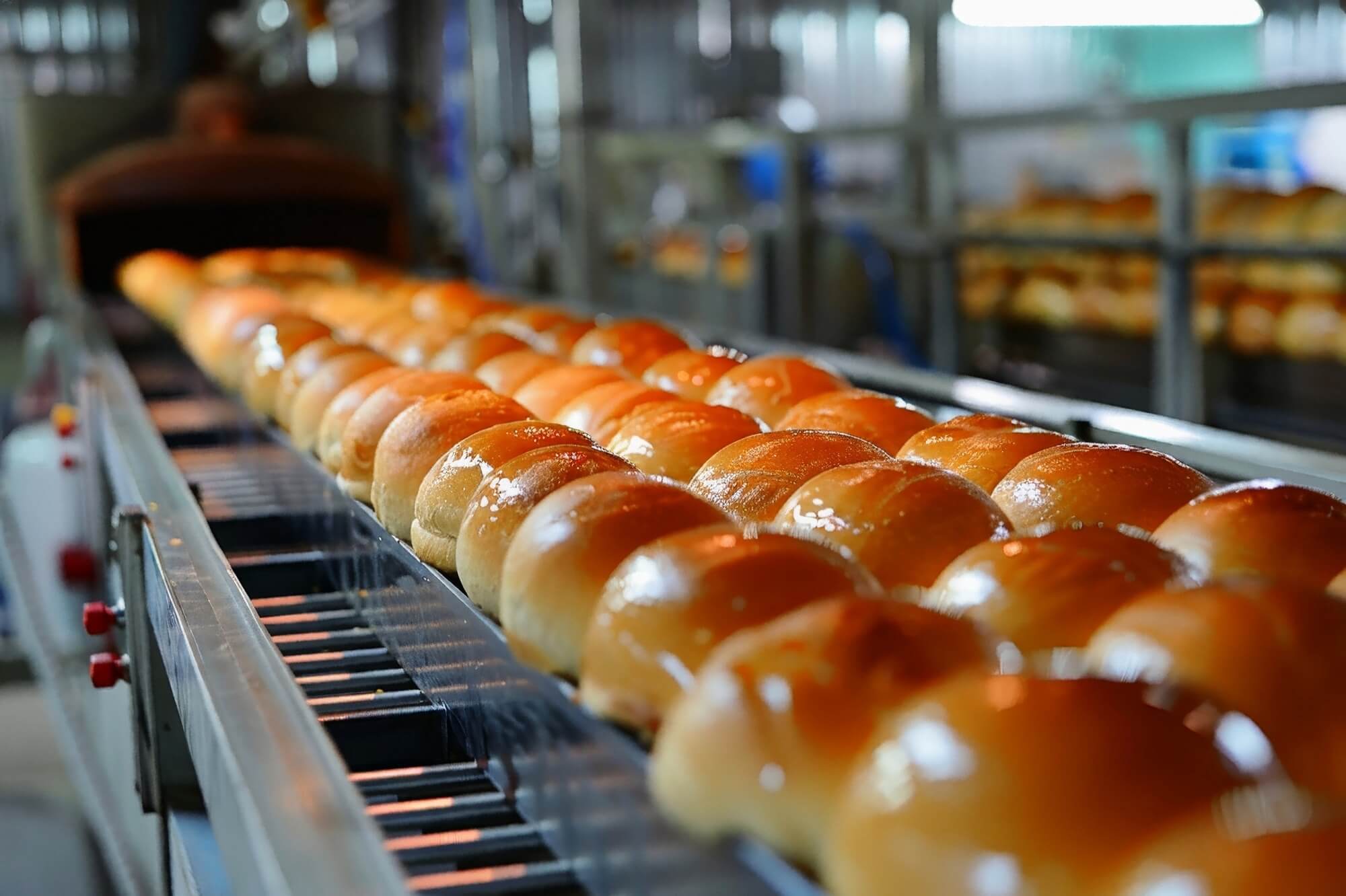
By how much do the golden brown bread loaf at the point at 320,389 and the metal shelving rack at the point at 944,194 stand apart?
6.79ft

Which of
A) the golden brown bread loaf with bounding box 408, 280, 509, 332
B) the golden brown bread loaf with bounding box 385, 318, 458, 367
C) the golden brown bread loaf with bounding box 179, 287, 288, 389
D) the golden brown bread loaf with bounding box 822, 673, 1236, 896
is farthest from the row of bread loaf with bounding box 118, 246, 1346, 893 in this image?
the golden brown bread loaf with bounding box 408, 280, 509, 332

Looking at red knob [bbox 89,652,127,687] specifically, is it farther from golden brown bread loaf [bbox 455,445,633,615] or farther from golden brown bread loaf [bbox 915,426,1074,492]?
golden brown bread loaf [bbox 915,426,1074,492]

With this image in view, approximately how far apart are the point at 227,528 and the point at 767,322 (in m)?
3.81

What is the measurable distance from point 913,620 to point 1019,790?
0.51ft

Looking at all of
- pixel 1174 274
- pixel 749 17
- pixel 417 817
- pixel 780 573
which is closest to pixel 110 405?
pixel 417 817

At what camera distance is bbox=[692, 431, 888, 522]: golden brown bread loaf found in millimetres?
1103

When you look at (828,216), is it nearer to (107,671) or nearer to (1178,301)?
(1178,301)

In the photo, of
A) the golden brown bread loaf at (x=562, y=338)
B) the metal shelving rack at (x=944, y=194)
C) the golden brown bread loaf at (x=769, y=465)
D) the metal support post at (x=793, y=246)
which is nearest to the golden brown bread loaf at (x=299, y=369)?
the golden brown bread loaf at (x=562, y=338)

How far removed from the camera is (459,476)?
4.00 ft

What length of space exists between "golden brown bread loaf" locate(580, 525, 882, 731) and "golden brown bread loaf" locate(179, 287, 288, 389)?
5.03 feet

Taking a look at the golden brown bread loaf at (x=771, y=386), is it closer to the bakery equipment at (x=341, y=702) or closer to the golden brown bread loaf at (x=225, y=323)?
the bakery equipment at (x=341, y=702)

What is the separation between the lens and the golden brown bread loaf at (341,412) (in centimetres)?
160

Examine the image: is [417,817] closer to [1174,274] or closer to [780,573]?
[780,573]

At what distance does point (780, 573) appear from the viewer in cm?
85
